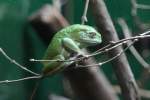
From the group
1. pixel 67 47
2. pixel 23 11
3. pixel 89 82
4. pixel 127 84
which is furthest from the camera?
pixel 23 11

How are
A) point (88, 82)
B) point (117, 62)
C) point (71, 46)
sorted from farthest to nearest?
point (88, 82) → point (117, 62) → point (71, 46)

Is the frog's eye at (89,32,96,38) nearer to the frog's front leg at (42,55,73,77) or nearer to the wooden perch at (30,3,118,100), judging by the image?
the frog's front leg at (42,55,73,77)

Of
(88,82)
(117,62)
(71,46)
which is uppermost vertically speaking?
(71,46)

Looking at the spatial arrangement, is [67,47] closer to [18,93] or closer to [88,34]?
[88,34]

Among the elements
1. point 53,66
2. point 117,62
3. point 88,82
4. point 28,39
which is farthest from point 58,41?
point 28,39

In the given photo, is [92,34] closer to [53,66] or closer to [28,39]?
[53,66]

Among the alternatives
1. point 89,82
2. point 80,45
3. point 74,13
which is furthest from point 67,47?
point 74,13

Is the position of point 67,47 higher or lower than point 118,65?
higher

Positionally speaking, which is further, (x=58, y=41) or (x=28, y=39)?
(x=28, y=39)
